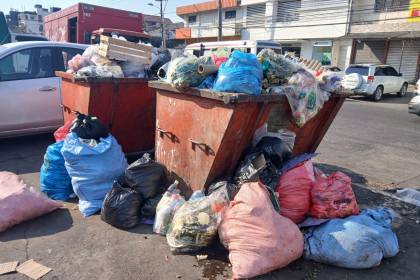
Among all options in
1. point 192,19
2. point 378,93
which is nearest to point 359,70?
point 378,93

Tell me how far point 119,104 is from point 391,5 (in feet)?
79.2

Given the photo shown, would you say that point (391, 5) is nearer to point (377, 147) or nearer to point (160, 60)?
point (377, 147)

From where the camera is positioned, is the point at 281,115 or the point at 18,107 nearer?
the point at 281,115

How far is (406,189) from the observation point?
454 centimetres

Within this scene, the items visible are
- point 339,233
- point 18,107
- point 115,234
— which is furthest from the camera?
point 18,107

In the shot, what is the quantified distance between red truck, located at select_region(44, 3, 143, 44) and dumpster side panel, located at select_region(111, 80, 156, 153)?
10554 millimetres

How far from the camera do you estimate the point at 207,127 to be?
3.27 m

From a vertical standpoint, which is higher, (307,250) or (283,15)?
(283,15)

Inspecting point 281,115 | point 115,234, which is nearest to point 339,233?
point 281,115

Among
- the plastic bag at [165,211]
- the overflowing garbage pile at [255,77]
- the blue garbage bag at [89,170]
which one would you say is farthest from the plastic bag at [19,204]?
the overflowing garbage pile at [255,77]

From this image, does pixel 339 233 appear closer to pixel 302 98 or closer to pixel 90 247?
pixel 302 98

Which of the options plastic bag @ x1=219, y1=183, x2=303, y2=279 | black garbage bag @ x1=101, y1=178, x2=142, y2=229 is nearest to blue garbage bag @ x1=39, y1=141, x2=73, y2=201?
black garbage bag @ x1=101, y1=178, x2=142, y2=229

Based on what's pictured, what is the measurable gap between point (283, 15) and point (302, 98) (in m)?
29.3

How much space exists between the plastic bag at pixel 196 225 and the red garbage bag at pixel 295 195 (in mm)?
544
